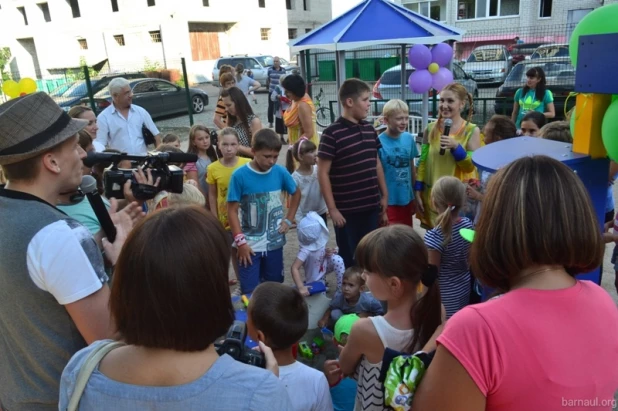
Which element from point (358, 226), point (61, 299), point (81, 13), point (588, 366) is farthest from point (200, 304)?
point (81, 13)

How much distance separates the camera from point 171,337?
104cm

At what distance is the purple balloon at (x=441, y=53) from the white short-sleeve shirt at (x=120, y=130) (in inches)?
163

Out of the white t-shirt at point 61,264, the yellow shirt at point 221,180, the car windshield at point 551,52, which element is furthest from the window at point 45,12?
the white t-shirt at point 61,264

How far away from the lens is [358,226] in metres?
3.76

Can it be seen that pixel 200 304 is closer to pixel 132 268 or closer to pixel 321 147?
pixel 132 268

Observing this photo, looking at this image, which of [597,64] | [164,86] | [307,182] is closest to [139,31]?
[164,86]

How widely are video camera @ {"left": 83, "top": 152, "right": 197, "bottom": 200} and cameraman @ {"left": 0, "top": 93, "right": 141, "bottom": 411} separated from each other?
425 mm

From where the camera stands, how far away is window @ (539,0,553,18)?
2691 cm

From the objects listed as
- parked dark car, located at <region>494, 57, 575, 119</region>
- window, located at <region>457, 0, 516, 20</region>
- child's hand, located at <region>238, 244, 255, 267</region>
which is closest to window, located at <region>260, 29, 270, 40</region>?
window, located at <region>457, 0, 516, 20</region>

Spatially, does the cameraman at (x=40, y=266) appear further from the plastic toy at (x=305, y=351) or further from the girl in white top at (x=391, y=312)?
the plastic toy at (x=305, y=351)

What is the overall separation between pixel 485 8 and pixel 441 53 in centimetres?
2640

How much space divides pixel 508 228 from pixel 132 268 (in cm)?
90

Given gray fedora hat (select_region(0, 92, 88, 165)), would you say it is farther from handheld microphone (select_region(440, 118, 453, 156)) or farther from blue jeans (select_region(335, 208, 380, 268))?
handheld microphone (select_region(440, 118, 453, 156))

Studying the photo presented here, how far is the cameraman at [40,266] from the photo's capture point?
1.36 meters
